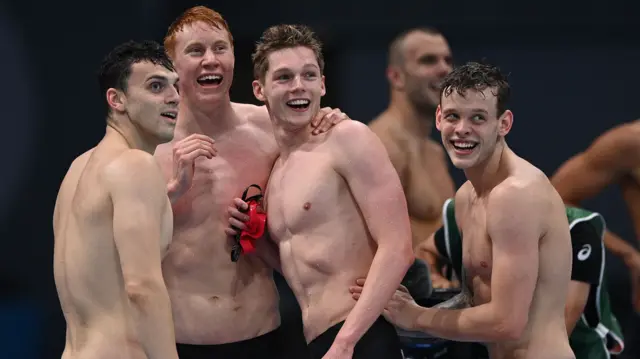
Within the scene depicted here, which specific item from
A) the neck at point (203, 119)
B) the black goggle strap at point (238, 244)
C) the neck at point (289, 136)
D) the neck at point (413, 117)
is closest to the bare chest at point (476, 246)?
the neck at point (289, 136)

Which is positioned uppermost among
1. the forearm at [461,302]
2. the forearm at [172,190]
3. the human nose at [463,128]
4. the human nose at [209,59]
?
the human nose at [209,59]

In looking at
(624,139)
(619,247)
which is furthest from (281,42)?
(619,247)

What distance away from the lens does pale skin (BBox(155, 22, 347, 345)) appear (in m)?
3.15

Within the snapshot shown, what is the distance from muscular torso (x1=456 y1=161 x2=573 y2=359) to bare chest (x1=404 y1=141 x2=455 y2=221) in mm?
1462

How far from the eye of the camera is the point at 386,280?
9.30 feet

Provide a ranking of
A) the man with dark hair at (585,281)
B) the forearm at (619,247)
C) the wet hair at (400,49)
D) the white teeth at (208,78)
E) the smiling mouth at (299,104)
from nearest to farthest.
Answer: the smiling mouth at (299,104) < the white teeth at (208,78) < the man with dark hair at (585,281) < the forearm at (619,247) < the wet hair at (400,49)

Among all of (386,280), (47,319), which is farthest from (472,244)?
(47,319)

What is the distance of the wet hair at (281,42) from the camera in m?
2.98

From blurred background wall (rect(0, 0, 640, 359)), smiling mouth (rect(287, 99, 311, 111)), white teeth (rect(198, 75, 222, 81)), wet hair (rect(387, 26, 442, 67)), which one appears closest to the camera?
smiling mouth (rect(287, 99, 311, 111))

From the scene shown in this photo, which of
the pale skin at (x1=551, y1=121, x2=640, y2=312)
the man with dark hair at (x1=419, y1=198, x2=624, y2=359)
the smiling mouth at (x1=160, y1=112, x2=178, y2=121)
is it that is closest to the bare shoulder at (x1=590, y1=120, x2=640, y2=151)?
the pale skin at (x1=551, y1=121, x2=640, y2=312)

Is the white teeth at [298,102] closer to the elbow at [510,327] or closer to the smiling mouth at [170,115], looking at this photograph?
the smiling mouth at [170,115]

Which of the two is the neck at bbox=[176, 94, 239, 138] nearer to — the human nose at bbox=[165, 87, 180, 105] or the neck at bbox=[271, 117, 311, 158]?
the neck at bbox=[271, 117, 311, 158]

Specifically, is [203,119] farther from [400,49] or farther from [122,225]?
[400,49]

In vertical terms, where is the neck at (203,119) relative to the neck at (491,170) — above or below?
above
